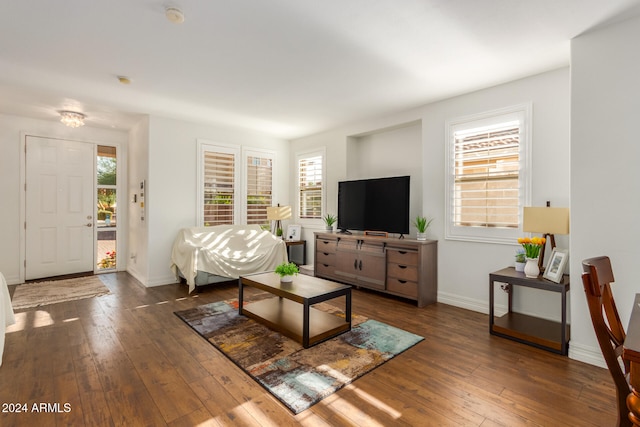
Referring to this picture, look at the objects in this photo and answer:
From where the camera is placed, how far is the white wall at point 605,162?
241 centimetres

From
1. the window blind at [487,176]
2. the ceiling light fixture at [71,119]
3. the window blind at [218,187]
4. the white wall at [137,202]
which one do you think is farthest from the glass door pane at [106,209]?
the window blind at [487,176]

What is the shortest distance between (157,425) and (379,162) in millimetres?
4518

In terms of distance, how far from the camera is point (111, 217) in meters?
6.02

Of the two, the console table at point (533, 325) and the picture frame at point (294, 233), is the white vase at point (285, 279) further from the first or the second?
the picture frame at point (294, 233)

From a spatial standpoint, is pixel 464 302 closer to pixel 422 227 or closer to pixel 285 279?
pixel 422 227

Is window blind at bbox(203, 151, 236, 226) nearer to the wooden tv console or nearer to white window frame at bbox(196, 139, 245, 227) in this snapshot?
white window frame at bbox(196, 139, 245, 227)

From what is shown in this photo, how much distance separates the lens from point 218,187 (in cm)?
573

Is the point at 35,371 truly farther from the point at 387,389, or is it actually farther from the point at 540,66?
the point at 540,66

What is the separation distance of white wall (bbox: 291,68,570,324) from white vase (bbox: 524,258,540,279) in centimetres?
53

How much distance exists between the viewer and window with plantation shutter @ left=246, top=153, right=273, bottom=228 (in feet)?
20.2

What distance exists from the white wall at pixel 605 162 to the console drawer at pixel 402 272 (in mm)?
1639

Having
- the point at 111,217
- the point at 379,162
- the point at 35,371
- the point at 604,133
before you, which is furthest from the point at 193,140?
the point at 604,133

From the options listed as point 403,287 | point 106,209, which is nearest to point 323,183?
point 403,287

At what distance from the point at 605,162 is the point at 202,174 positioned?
5.22m
